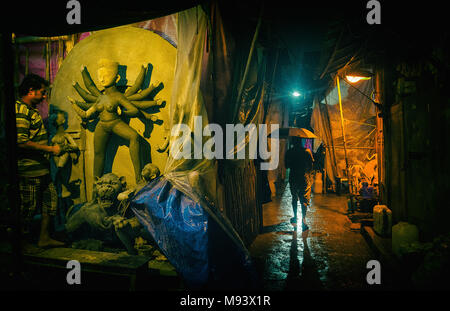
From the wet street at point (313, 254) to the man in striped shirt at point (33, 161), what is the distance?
13.0ft

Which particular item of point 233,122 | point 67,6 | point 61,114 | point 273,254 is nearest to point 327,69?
point 233,122

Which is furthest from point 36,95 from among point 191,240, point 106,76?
point 191,240

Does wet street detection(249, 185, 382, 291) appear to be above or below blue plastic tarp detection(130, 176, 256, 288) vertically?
below

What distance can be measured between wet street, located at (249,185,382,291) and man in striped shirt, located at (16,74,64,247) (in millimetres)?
3969

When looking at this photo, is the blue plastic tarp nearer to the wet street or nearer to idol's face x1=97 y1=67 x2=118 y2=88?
the wet street

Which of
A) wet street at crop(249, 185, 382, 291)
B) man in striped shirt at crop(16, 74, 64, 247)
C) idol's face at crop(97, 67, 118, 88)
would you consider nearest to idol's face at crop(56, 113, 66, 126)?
man in striped shirt at crop(16, 74, 64, 247)

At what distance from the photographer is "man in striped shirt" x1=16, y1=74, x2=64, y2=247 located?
176 inches

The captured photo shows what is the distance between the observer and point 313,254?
230 inches

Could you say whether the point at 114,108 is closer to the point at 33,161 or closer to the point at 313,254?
the point at 33,161

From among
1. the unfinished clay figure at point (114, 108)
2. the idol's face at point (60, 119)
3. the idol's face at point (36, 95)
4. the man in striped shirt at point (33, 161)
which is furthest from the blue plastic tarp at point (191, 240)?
the idol's face at point (60, 119)

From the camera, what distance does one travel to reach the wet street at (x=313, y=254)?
456 centimetres

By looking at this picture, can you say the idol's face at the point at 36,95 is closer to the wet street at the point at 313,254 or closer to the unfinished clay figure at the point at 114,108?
the unfinished clay figure at the point at 114,108
